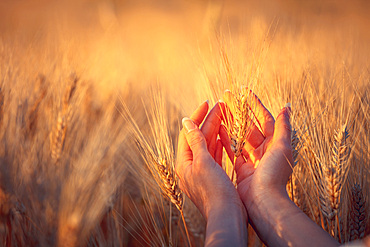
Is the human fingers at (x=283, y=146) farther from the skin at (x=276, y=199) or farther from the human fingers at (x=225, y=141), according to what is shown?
the human fingers at (x=225, y=141)

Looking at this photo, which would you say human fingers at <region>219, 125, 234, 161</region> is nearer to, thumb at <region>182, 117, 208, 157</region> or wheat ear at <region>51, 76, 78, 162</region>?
thumb at <region>182, 117, 208, 157</region>

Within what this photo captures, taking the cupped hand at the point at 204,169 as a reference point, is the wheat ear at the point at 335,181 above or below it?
below

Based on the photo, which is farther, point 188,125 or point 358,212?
point 188,125

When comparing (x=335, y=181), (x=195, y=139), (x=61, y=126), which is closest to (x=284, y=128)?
(x=335, y=181)

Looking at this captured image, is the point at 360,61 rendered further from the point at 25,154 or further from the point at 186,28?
the point at 186,28

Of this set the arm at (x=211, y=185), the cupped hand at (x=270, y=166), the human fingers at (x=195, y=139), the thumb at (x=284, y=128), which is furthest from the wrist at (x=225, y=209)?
the thumb at (x=284, y=128)

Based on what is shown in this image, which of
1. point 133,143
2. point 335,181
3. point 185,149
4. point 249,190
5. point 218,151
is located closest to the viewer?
point 335,181

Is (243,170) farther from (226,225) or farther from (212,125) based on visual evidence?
(226,225)
